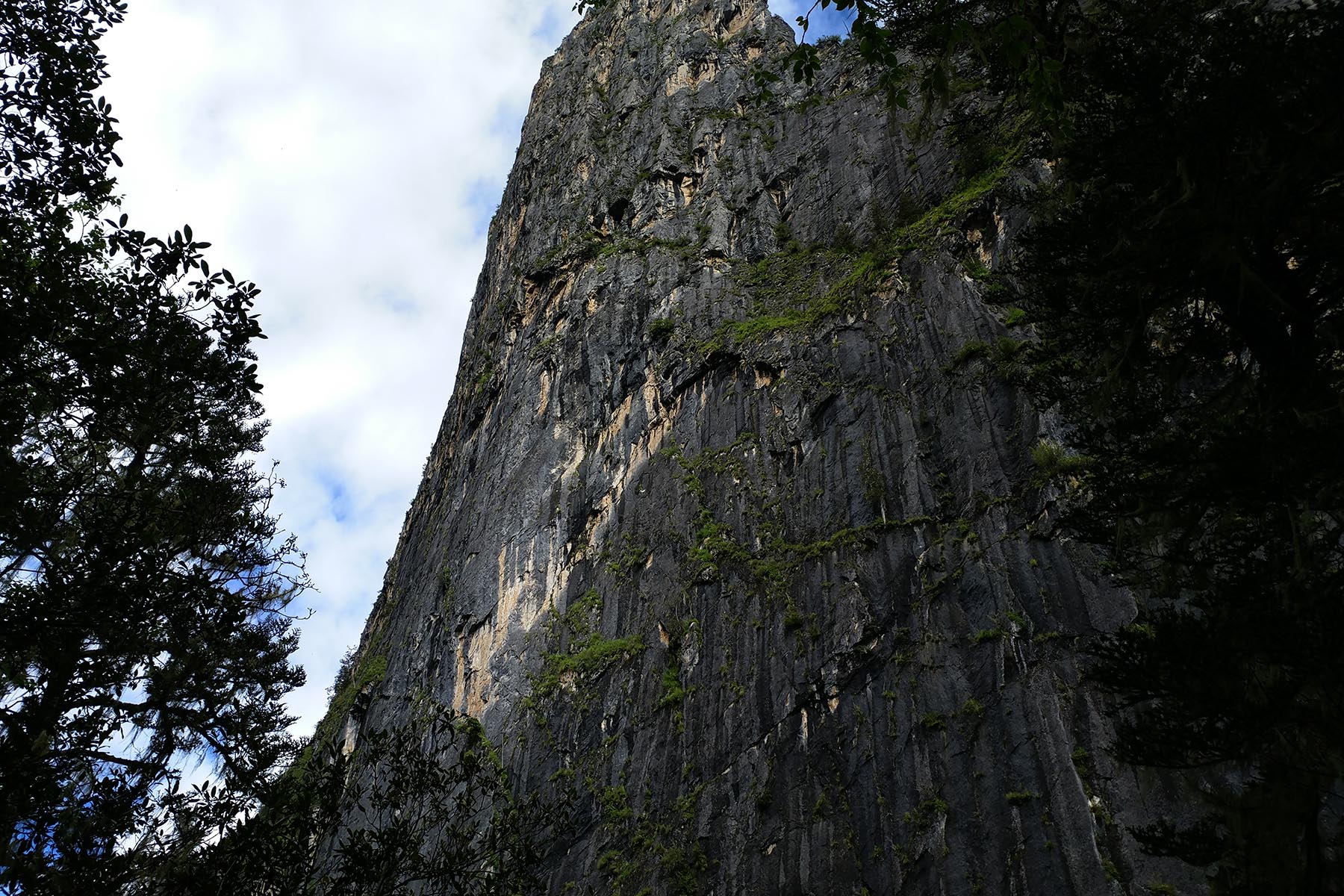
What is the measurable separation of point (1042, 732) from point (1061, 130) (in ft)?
30.9

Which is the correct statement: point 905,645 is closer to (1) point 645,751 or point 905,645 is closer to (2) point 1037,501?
(2) point 1037,501

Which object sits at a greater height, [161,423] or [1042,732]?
[161,423]

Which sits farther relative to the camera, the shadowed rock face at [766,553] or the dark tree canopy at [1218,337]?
the shadowed rock face at [766,553]

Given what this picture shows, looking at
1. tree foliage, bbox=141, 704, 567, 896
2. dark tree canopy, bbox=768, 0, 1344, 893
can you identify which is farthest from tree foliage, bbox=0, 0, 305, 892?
dark tree canopy, bbox=768, 0, 1344, 893

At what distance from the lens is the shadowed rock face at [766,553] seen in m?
13.0

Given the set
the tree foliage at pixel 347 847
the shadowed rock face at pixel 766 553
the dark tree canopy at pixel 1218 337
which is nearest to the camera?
the dark tree canopy at pixel 1218 337

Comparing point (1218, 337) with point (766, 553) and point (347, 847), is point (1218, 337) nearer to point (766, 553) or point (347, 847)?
point (347, 847)

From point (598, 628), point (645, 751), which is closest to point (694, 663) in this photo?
point (645, 751)

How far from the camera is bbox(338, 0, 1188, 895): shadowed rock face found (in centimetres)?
1301

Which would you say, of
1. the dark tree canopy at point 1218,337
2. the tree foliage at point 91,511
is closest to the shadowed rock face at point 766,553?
the dark tree canopy at point 1218,337

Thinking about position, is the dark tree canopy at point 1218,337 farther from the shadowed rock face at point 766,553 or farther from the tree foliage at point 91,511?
the tree foliage at point 91,511

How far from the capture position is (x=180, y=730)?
671cm

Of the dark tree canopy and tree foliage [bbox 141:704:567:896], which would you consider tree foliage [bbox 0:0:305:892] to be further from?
the dark tree canopy

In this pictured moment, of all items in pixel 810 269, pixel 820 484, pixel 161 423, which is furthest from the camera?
pixel 810 269
